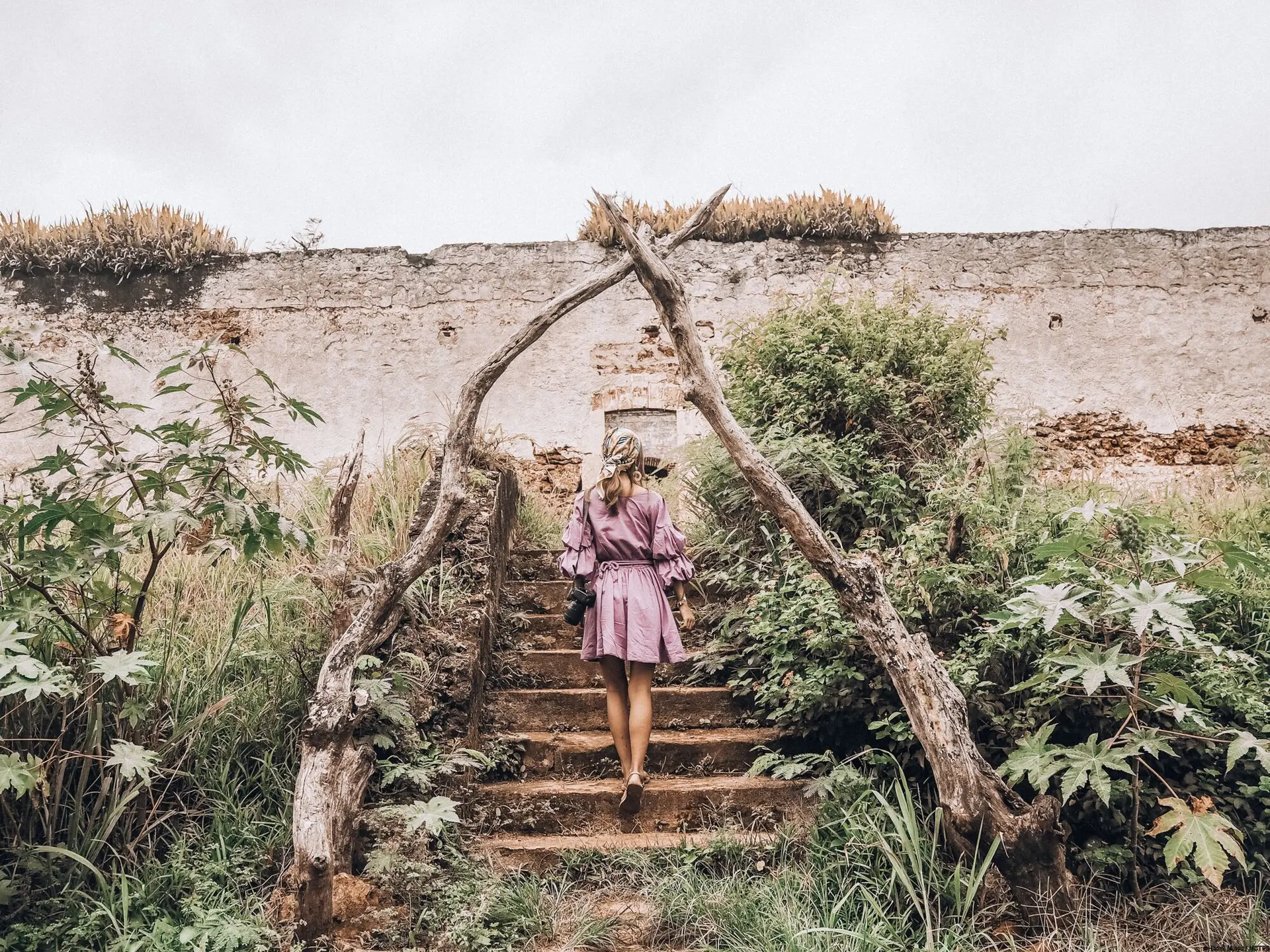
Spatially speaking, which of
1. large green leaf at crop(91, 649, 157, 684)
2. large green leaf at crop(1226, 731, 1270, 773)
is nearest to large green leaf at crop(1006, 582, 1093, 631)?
large green leaf at crop(1226, 731, 1270, 773)

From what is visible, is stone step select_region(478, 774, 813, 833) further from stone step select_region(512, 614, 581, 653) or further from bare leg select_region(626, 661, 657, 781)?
stone step select_region(512, 614, 581, 653)

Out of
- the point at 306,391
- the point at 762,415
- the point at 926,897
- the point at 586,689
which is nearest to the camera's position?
the point at 926,897

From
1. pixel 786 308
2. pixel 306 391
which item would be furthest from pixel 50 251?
pixel 786 308

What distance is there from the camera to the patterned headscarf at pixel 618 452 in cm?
467

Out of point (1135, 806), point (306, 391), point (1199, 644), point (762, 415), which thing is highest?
point (306, 391)

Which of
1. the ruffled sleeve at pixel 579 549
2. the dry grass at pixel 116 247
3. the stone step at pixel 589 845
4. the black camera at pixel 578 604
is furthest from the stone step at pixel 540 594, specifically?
the dry grass at pixel 116 247

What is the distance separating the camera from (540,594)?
6078mm

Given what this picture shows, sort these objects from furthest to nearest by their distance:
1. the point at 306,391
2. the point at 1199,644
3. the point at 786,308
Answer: the point at 306,391 → the point at 786,308 → the point at 1199,644

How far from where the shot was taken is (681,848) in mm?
3830

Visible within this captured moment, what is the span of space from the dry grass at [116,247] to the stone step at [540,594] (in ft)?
21.4

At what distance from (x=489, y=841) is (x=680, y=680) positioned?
1.72 m

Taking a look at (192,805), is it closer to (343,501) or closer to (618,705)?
(343,501)

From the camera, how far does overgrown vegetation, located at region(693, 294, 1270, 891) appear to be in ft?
10.8

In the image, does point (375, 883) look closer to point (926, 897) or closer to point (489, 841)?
point (489, 841)
